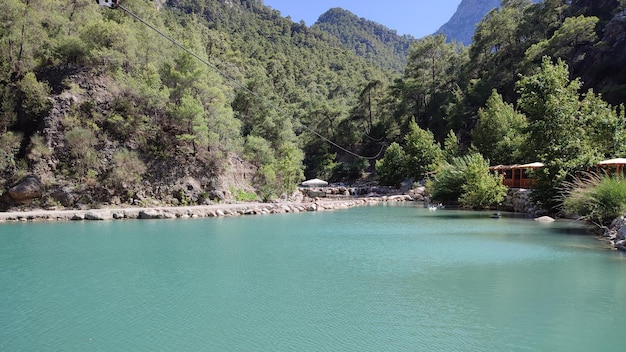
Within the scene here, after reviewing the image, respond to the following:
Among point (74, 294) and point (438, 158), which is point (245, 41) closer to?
point (438, 158)

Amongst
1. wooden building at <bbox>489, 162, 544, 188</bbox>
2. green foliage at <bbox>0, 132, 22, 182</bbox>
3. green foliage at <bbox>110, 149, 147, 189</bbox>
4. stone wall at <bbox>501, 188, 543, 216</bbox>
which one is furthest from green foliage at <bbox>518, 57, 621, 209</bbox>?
→ green foliage at <bbox>0, 132, 22, 182</bbox>

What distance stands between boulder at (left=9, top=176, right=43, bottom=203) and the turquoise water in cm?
797

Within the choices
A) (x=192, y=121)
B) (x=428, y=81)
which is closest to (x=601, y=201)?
(x=192, y=121)

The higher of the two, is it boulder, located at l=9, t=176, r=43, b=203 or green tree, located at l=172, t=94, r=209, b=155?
green tree, located at l=172, t=94, r=209, b=155

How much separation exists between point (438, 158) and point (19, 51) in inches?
1121

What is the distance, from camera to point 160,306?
5.96 meters

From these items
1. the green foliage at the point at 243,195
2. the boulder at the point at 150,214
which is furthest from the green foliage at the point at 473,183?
the boulder at the point at 150,214

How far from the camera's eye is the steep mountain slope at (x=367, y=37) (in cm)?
11906

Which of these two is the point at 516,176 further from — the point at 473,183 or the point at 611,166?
the point at 611,166

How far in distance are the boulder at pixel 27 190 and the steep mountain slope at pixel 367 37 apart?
98.9 metres

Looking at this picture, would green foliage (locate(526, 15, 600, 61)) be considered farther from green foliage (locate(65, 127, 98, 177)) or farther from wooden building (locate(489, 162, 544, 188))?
green foliage (locate(65, 127, 98, 177))

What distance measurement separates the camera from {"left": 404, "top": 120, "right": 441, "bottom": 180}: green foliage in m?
35.0

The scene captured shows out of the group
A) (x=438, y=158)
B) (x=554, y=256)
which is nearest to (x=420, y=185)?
(x=438, y=158)

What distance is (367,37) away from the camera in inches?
5271
